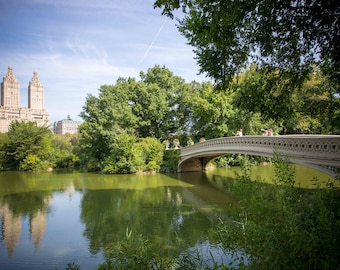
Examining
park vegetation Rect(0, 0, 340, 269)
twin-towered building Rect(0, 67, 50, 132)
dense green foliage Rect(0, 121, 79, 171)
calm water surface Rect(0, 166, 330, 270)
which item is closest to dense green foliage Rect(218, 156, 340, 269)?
park vegetation Rect(0, 0, 340, 269)

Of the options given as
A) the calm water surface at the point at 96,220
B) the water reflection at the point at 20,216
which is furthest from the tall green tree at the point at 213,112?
the water reflection at the point at 20,216

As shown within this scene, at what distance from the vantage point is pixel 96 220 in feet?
31.2

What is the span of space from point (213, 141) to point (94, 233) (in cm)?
1023

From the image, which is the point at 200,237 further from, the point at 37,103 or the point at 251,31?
the point at 37,103

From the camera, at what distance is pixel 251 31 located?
449 cm

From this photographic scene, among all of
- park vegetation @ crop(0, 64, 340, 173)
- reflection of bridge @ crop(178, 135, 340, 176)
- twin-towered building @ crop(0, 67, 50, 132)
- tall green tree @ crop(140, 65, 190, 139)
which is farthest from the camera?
twin-towered building @ crop(0, 67, 50, 132)

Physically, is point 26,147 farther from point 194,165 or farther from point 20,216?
point 20,216

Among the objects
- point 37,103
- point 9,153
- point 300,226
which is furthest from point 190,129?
point 37,103

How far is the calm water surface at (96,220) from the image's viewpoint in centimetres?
669

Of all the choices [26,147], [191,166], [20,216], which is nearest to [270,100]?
[20,216]

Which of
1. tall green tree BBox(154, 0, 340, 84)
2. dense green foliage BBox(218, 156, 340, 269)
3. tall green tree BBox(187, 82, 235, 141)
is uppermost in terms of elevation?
tall green tree BBox(187, 82, 235, 141)

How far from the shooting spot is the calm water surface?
6691 mm

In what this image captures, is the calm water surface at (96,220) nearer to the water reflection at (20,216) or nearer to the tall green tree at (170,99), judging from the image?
the water reflection at (20,216)

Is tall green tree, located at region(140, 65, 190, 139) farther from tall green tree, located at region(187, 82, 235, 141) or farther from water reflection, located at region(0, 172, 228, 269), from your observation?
water reflection, located at region(0, 172, 228, 269)
